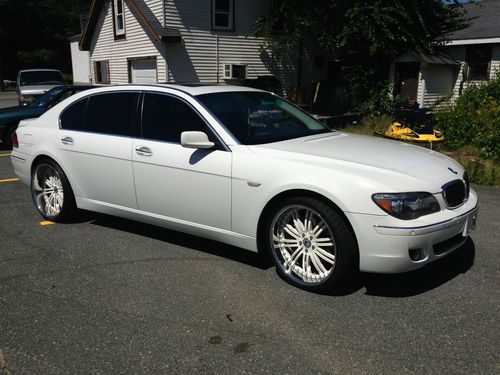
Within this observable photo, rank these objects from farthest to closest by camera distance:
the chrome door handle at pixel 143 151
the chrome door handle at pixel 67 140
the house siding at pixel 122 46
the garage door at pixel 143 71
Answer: the garage door at pixel 143 71
the house siding at pixel 122 46
the chrome door handle at pixel 67 140
the chrome door handle at pixel 143 151

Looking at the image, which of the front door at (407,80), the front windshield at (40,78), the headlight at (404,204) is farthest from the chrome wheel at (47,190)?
the front door at (407,80)

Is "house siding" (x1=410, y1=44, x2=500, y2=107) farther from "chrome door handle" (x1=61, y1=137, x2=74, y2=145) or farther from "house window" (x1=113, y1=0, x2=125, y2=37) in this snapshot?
"chrome door handle" (x1=61, y1=137, x2=74, y2=145)

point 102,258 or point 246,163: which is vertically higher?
point 246,163

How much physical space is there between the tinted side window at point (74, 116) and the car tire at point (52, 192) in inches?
18.5

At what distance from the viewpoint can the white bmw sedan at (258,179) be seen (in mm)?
3518

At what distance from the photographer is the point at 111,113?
5059 mm

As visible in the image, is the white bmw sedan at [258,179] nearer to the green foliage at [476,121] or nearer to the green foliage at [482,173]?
the green foliage at [482,173]

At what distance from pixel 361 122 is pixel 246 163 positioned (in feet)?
39.0

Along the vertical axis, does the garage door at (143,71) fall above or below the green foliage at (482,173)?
above

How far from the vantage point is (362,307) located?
3623 millimetres

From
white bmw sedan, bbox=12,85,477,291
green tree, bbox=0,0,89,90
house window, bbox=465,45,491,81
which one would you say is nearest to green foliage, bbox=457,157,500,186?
white bmw sedan, bbox=12,85,477,291

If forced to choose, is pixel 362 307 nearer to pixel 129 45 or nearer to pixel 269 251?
pixel 269 251

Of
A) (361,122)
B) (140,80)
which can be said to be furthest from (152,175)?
(140,80)

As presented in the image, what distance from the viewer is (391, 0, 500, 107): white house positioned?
1847 cm
